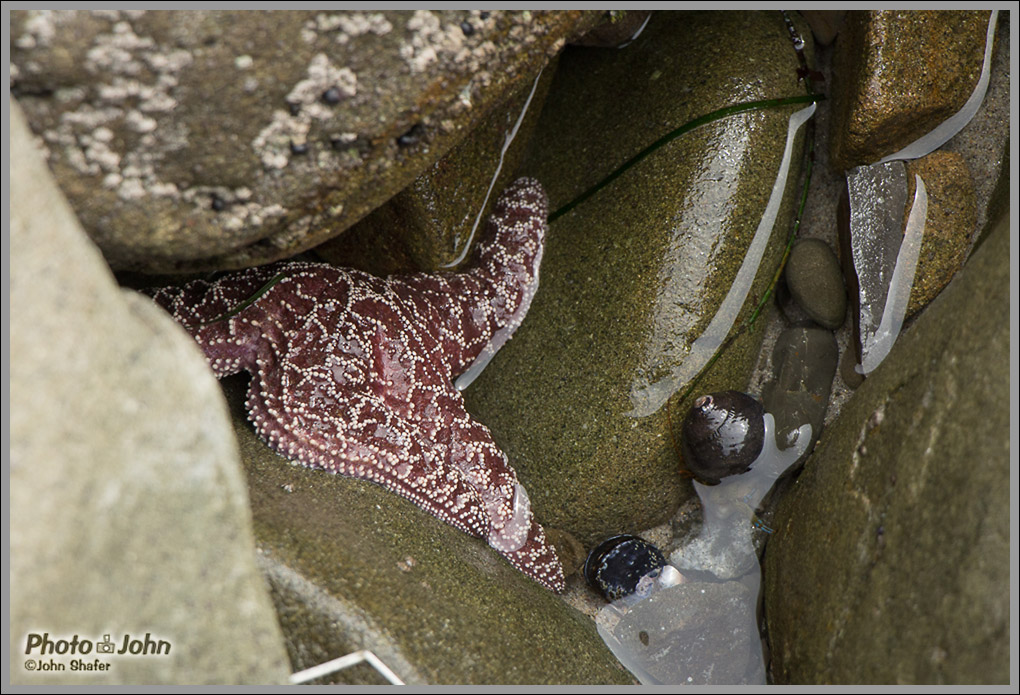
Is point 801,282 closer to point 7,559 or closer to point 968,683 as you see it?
point 968,683

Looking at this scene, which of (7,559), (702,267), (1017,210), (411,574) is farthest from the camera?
(702,267)

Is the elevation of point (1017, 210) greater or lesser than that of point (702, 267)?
greater

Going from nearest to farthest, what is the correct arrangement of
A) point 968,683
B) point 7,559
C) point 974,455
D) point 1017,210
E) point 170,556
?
point 7,559 → point 170,556 → point 968,683 → point 974,455 → point 1017,210

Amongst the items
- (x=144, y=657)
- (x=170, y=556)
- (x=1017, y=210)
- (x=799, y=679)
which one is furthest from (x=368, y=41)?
(x=799, y=679)

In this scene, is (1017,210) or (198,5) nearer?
(198,5)

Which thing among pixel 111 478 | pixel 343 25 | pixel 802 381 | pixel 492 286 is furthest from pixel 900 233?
pixel 111 478

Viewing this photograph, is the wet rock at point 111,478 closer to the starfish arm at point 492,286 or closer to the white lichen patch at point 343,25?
the white lichen patch at point 343,25

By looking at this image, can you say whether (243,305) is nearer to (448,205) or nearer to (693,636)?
(448,205)

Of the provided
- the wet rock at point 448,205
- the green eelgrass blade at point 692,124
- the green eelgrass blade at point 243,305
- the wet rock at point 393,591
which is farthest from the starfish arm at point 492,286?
the wet rock at point 393,591
